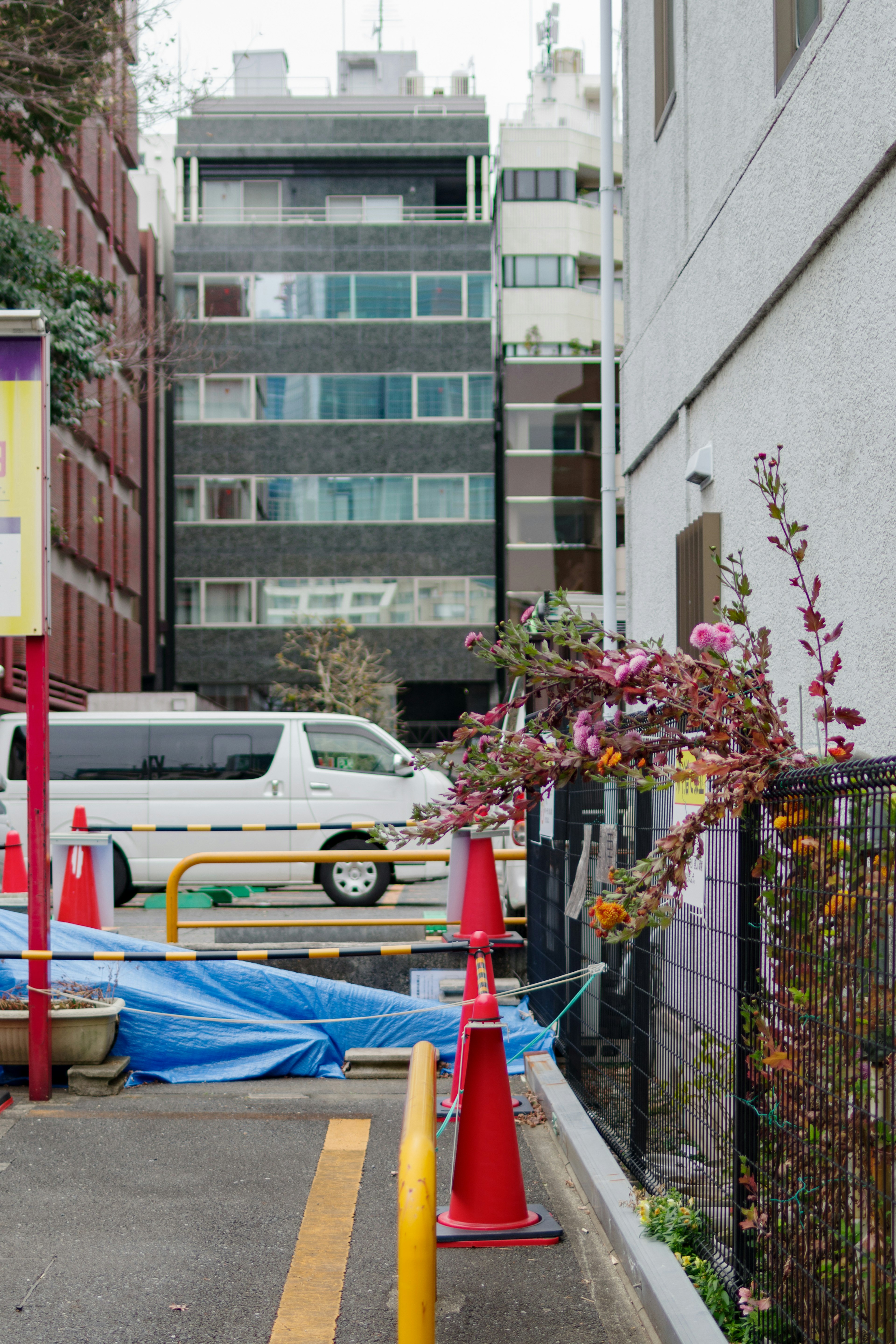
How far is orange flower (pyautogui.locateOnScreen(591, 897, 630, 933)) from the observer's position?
3.19m

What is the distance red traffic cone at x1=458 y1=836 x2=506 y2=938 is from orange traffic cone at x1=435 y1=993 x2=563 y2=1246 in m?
2.98

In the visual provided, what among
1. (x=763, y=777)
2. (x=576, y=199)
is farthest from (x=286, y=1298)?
(x=576, y=199)

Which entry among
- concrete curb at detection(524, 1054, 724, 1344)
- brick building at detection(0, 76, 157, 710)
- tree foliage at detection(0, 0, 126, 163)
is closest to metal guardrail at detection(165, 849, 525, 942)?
concrete curb at detection(524, 1054, 724, 1344)

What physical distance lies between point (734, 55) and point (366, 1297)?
215 inches

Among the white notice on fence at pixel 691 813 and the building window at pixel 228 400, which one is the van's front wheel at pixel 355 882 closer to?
the white notice on fence at pixel 691 813

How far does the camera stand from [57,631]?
85.1 ft

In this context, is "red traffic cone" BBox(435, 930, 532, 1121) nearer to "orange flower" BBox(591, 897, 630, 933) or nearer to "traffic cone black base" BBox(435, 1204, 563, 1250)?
"traffic cone black base" BBox(435, 1204, 563, 1250)

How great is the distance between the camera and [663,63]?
8.12 meters

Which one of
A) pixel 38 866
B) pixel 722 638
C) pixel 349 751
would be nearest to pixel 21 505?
pixel 38 866

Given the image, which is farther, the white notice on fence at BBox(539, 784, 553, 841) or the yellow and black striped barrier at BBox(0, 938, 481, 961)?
the white notice on fence at BBox(539, 784, 553, 841)

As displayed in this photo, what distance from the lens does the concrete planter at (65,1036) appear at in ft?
20.5

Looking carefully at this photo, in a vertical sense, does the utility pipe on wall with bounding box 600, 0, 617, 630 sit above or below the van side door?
above

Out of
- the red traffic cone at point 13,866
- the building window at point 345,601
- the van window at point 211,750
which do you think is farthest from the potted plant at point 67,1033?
Answer: the building window at point 345,601

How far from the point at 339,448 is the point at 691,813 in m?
36.7
